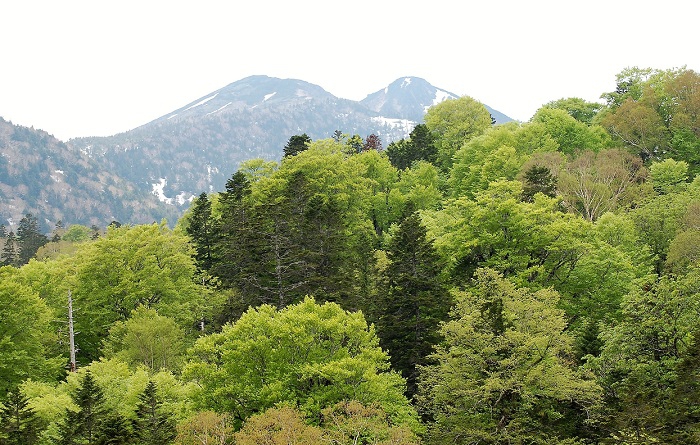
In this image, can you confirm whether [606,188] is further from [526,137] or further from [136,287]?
[136,287]

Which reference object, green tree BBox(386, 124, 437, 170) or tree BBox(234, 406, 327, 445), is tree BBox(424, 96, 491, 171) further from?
tree BBox(234, 406, 327, 445)

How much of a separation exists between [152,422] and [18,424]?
631 cm

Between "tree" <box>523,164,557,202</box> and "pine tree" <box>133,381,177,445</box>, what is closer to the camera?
"pine tree" <box>133,381,177,445</box>

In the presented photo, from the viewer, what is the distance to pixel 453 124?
8131 cm

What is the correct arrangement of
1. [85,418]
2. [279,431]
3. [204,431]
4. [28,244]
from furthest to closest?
[28,244], [85,418], [204,431], [279,431]

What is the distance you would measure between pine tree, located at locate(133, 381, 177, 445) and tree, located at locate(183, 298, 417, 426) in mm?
1898

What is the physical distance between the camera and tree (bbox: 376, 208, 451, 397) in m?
35.0

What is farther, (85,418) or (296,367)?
(296,367)

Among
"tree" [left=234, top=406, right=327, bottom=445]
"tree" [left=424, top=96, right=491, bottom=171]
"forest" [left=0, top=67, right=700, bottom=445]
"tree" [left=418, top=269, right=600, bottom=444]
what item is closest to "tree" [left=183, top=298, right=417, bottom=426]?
"forest" [left=0, top=67, right=700, bottom=445]

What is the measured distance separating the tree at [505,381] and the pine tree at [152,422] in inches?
479

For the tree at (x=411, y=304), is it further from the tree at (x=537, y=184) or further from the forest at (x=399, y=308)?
the tree at (x=537, y=184)

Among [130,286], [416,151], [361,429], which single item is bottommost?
[361,429]

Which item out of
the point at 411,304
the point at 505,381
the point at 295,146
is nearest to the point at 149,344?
the point at 411,304

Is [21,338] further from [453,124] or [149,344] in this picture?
[453,124]
